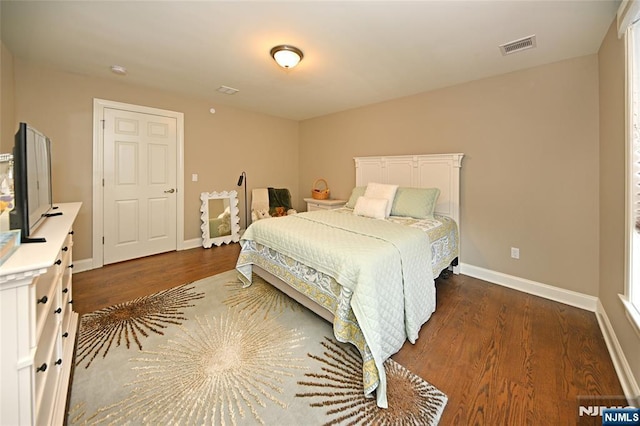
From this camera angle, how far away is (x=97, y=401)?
141 centimetres

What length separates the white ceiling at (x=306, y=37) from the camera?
1874 millimetres

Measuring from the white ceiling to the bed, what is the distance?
1222 mm

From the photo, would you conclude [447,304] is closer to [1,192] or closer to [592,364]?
[592,364]

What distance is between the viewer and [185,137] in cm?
404

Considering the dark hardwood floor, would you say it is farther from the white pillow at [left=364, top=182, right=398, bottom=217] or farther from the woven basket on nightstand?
the woven basket on nightstand

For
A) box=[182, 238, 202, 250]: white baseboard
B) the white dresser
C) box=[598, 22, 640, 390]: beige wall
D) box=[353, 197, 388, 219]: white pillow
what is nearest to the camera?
the white dresser

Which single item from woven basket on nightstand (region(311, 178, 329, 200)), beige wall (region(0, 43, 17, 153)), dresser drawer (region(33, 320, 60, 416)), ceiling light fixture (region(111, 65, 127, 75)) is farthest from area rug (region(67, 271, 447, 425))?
woven basket on nightstand (region(311, 178, 329, 200))

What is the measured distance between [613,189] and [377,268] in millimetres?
1961

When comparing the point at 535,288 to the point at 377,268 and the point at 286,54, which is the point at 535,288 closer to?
the point at 377,268

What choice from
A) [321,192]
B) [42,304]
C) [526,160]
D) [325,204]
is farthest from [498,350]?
[321,192]

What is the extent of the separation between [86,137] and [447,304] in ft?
15.0

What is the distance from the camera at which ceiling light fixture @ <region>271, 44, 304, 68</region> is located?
7.72ft

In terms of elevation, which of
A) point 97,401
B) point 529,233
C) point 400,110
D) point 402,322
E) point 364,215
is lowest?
point 97,401

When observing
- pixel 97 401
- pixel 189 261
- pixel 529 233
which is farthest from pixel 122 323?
pixel 529 233
